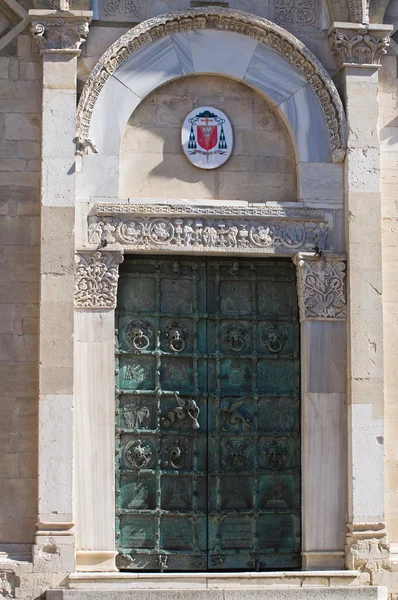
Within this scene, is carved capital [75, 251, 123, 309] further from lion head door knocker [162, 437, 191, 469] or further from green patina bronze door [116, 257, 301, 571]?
lion head door knocker [162, 437, 191, 469]

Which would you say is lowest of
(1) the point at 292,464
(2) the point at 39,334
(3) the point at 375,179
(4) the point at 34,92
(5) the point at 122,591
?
(5) the point at 122,591

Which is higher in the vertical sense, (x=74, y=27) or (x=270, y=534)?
(x=74, y=27)

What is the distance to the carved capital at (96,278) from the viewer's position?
14.0 metres

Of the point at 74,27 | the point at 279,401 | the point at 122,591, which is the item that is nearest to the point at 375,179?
the point at 279,401

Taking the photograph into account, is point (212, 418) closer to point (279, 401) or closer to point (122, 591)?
point (279, 401)

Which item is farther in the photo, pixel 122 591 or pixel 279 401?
pixel 279 401

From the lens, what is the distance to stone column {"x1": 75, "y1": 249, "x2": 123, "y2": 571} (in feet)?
45.1

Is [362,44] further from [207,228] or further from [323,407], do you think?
[323,407]

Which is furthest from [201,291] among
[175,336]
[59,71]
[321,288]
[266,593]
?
[266,593]

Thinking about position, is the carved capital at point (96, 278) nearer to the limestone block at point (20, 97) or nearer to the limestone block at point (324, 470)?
the limestone block at point (20, 97)

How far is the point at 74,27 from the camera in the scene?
14180 mm

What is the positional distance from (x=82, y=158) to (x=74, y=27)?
1344 mm

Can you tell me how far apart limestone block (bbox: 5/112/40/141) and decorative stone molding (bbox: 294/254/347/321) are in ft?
9.76

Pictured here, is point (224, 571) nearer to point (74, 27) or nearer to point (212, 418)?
point (212, 418)
